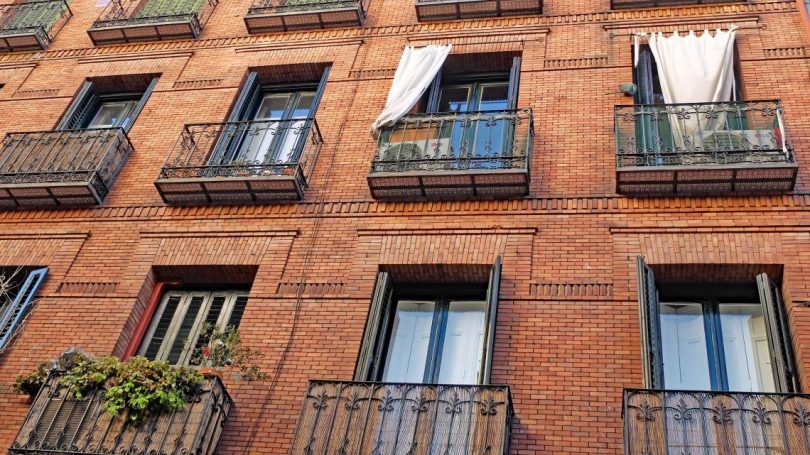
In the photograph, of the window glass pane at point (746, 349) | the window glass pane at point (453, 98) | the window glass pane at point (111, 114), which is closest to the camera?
the window glass pane at point (746, 349)

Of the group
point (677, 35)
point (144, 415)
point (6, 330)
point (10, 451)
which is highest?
point (677, 35)

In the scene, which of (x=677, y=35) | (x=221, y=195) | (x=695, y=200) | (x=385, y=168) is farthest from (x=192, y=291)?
(x=677, y=35)

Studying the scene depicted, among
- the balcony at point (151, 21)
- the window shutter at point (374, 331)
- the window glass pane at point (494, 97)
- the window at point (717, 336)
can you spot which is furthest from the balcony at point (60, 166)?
the window at point (717, 336)

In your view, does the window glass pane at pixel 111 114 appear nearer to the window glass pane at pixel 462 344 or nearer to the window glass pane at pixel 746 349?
the window glass pane at pixel 462 344

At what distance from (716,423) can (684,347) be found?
171 cm

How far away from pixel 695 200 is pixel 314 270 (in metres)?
4.89

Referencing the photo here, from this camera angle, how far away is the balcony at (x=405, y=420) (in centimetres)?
720

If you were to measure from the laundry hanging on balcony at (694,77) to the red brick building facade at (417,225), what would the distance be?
1.50ft

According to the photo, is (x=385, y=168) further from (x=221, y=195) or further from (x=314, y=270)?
(x=221, y=195)

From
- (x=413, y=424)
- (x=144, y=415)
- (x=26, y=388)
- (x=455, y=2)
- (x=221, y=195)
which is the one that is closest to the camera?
(x=413, y=424)

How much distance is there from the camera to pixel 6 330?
32.2ft

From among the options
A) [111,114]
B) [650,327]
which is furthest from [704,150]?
[111,114]

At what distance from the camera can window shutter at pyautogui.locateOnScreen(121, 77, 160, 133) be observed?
12.9 meters

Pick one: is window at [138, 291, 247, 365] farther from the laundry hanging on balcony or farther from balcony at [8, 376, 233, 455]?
the laundry hanging on balcony
